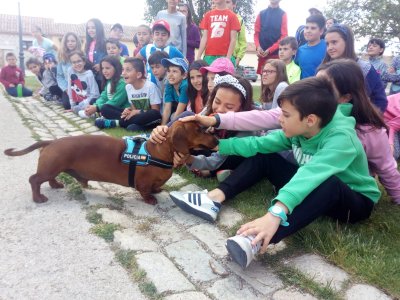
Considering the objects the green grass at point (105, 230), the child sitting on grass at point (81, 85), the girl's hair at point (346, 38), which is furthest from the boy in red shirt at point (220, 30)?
the green grass at point (105, 230)

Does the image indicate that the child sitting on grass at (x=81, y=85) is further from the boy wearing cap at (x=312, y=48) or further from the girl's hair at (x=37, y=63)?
the boy wearing cap at (x=312, y=48)

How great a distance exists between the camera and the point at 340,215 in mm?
2463

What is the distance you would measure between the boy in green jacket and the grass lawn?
124mm

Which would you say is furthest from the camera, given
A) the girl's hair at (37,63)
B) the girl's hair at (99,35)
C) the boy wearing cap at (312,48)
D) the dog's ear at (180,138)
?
the girl's hair at (37,63)

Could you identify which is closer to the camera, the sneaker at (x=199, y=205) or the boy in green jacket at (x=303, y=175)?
the boy in green jacket at (x=303, y=175)

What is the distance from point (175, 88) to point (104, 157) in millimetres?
2614

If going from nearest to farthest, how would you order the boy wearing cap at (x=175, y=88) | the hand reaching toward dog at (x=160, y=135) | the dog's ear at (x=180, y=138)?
the dog's ear at (x=180, y=138) < the hand reaching toward dog at (x=160, y=135) < the boy wearing cap at (x=175, y=88)

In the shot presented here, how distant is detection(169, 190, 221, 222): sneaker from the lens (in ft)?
8.66

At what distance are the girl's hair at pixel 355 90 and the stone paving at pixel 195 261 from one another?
3.73 ft

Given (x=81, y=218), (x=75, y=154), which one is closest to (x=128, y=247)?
(x=81, y=218)

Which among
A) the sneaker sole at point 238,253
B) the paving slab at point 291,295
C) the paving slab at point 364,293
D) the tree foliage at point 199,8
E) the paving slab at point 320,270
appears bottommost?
the paving slab at point 291,295

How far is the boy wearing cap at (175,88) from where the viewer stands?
5066 mm

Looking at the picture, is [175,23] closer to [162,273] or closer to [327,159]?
[327,159]

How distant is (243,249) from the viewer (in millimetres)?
1926
